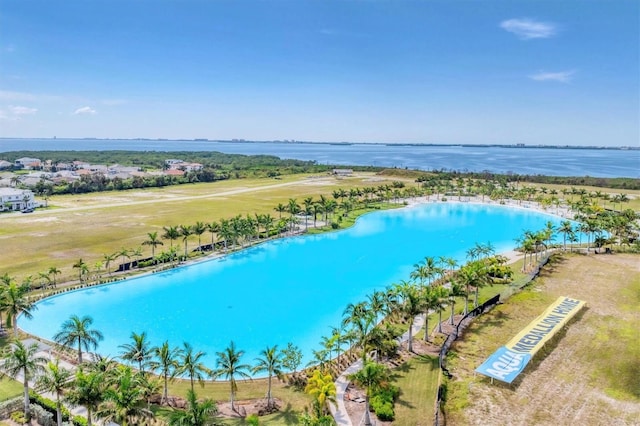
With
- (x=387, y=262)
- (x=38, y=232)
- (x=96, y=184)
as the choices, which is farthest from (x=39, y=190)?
(x=387, y=262)

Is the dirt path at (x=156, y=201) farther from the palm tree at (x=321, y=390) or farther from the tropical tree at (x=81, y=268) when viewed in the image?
the palm tree at (x=321, y=390)

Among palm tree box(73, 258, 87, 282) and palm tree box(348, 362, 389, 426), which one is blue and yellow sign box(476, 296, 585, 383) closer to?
palm tree box(348, 362, 389, 426)

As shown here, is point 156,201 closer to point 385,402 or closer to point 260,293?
point 260,293

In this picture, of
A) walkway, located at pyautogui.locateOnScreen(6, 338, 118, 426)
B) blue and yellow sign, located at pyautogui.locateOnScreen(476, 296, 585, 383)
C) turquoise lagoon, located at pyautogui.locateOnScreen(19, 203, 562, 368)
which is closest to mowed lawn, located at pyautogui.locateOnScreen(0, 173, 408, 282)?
turquoise lagoon, located at pyautogui.locateOnScreen(19, 203, 562, 368)

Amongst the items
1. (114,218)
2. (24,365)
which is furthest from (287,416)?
(114,218)

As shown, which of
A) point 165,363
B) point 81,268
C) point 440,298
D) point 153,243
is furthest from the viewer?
point 153,243
